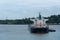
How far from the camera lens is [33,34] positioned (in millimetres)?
71750

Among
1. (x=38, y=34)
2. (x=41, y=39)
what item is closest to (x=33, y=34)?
(x=38, y=34)

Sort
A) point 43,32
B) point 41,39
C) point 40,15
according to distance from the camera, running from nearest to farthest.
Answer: point 41,39
point 43,32
point 40,15

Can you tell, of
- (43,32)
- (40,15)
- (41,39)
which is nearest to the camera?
(41,39)

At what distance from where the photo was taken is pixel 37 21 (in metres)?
72.7

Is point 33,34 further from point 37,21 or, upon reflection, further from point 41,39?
point 41,39

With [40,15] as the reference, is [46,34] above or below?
below

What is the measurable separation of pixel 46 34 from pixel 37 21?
164 inches

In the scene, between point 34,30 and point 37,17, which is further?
point 37,17

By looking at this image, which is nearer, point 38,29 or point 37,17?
point 38,29

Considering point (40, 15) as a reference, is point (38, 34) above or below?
below

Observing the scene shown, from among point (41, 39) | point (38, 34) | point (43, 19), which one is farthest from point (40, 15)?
point (41, 39)

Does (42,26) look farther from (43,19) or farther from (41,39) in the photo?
(41,39)

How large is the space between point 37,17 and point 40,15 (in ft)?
5.41

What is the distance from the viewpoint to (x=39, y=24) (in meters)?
71.4
